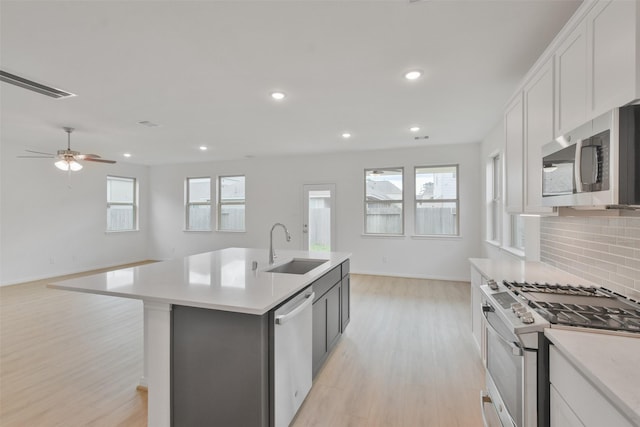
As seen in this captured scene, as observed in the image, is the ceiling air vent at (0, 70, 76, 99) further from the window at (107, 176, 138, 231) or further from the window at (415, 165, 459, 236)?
the window at (415, 165, 459, 236)

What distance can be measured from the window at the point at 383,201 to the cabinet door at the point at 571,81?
4.18 m

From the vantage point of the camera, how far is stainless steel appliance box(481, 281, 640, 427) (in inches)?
47.5

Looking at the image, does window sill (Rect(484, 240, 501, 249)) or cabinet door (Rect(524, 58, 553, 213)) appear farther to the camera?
window sill (Rect(484, 240, 501, 249))

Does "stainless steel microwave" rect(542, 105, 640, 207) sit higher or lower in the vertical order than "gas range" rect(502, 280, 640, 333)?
higher

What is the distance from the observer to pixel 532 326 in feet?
3.98

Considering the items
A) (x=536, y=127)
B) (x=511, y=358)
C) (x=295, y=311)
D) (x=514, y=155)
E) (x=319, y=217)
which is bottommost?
(x=511, y=358)

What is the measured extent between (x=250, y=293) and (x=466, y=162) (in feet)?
17.0

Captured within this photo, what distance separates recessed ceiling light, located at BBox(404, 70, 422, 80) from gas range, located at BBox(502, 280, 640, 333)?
1906 mm

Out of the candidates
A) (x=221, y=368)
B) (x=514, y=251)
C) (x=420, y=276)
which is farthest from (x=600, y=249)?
(x=420, y=276)

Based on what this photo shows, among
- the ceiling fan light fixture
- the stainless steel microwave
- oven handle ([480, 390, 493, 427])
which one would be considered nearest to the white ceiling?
the ceiling fan light fixture

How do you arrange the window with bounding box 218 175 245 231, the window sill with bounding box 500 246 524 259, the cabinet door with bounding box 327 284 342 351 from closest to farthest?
the cabinet door with bounding box 327 284 342 351 → the window sill with bounding box 500 246 524 259 → the window with bounding box 218 175 245 231

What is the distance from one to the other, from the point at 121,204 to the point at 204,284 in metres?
7.15

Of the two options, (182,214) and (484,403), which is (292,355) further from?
(182,214)

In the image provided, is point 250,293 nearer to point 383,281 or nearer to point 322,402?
point 322,402
